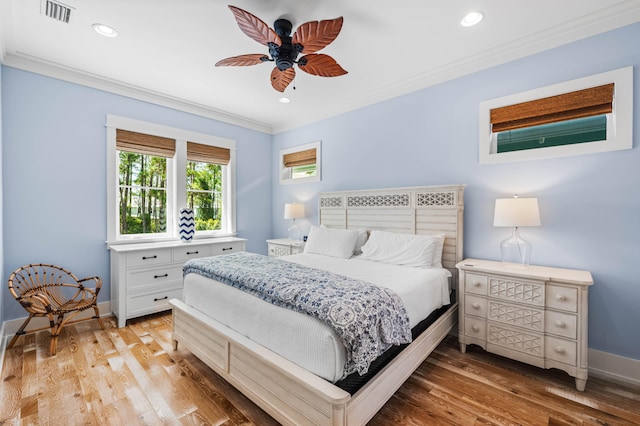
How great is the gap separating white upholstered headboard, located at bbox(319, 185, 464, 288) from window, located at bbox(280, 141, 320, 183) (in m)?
0.60

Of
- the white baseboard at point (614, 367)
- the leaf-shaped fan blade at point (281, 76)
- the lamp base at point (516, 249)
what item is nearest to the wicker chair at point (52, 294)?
the leaf-shaped fan blade at point (281, 76)

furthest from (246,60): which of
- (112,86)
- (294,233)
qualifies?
(294,233)

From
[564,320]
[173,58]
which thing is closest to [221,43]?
[173,58]

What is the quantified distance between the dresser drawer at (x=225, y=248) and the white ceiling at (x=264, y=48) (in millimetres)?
2070

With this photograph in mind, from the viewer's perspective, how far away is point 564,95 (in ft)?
8.02

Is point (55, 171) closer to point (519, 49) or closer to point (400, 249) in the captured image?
point (400, 249)

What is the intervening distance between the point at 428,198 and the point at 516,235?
883 millimetres

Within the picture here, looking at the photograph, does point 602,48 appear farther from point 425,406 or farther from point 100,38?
point 100,38

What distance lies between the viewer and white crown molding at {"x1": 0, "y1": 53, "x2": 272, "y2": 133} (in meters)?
2.90

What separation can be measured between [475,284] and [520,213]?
70cm

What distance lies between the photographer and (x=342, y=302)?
5.30 feet

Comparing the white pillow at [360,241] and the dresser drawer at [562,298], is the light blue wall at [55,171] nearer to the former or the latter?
the white pillow at [360,241]

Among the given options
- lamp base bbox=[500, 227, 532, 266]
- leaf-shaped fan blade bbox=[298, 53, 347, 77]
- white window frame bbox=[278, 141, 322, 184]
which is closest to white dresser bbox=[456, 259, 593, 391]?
lamp base bbox=[500, 227, 532, 266]

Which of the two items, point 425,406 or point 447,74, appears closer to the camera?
point 425,406
